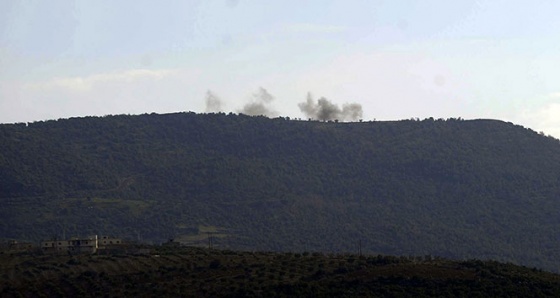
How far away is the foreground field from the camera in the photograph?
88.2 m

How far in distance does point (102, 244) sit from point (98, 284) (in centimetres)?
3974

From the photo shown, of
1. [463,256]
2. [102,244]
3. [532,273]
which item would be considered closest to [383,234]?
[463,256]

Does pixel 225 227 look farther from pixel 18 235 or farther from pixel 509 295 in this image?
pixel 509 295

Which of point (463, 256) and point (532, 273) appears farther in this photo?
point (463, 256)

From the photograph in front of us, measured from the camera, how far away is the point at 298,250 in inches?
7431

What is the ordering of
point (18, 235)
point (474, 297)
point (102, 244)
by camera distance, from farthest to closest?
point (18, 235), point (102, 244), point (474, 297)

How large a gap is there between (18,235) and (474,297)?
112383 millimetres

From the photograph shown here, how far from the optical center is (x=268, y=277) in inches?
3730

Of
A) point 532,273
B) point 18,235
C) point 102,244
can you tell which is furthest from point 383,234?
point 532,273

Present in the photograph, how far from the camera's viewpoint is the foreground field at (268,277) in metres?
88.2

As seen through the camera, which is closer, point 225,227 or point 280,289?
point 280,289

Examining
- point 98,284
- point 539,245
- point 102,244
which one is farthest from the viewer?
point 539,245

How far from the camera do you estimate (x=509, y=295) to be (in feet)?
283

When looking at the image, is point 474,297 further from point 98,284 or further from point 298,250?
point 298,250
